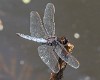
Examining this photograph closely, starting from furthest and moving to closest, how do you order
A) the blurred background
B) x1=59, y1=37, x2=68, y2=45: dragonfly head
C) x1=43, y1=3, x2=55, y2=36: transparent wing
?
the blurred background → x1=43, y1=3, x2=55, y2=36: transparent wing → x1=59, y1=37, x2=68, y2=45: dragonfly head

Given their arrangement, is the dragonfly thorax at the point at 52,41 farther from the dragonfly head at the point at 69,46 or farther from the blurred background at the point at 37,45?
the blurred background at the point at 37,45

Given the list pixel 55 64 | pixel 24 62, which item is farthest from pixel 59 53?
pixel 24 62

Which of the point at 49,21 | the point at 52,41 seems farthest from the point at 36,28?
the point at 52,41

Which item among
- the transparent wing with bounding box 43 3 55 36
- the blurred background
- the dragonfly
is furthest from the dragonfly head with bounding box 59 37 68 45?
the blurred background

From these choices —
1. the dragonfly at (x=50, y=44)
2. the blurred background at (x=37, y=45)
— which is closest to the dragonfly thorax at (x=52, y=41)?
the dragonfly at (x=50, y=44)

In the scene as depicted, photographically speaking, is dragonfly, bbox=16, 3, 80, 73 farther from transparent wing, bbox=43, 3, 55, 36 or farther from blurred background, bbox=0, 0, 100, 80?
blurred background, bbox=0, 0, 100, 80

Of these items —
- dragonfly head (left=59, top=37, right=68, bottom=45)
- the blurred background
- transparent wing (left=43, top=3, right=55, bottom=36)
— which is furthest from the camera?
the blurred background

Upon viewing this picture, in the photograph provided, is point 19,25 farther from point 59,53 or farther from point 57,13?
point 59,53

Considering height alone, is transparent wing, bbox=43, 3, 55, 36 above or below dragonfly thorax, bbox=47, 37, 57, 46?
above
